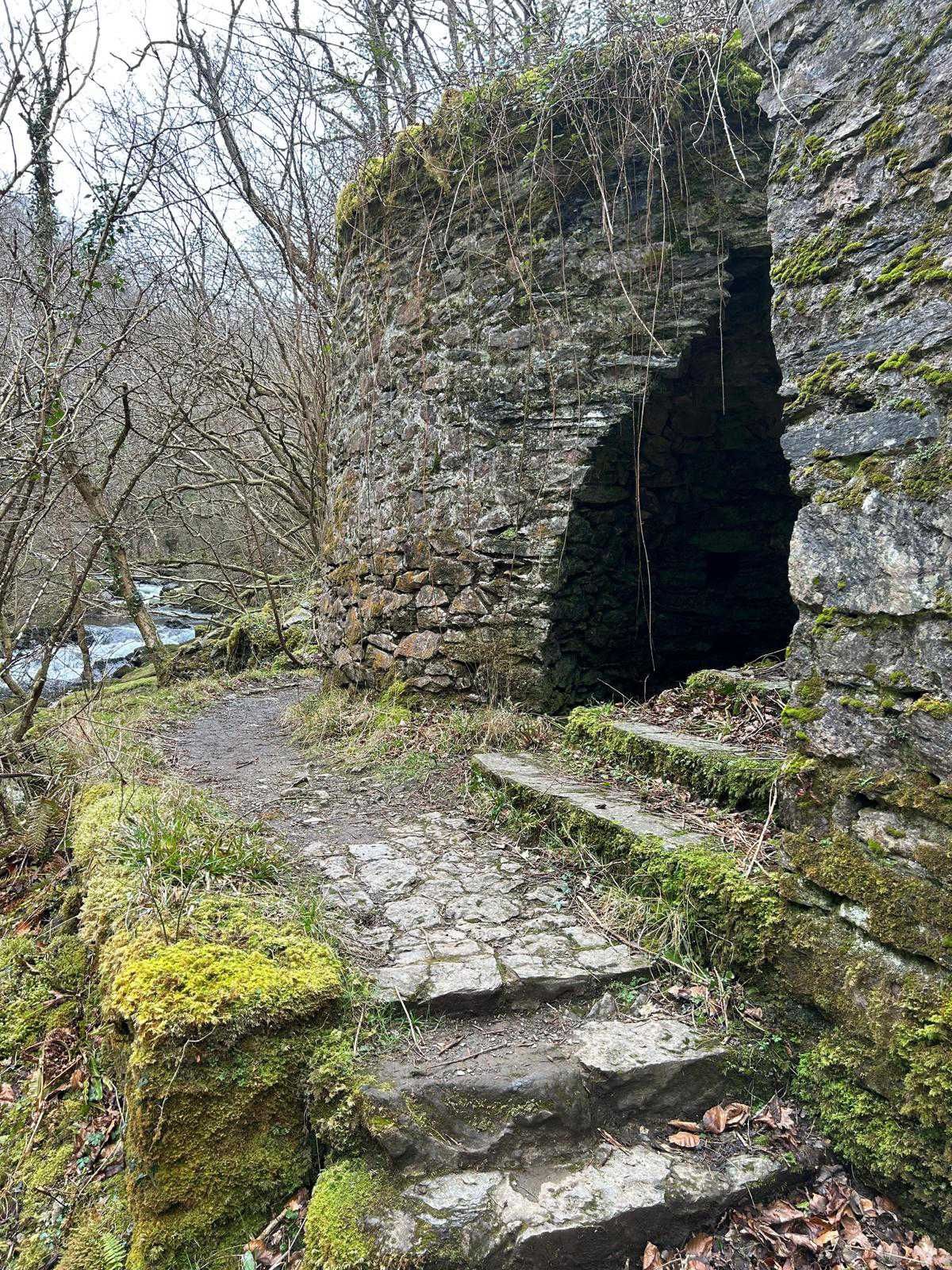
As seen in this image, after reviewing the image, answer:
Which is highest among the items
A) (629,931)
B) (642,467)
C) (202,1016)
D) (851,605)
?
(642,467)

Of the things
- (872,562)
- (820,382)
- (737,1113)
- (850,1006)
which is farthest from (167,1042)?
(820,382)

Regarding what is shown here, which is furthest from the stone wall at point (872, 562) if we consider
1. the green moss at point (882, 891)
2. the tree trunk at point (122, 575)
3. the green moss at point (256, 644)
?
the green moss at point (256, 644)

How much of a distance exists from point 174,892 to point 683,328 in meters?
3.66

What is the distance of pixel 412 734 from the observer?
4.61 m

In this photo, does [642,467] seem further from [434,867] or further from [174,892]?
[174,892]

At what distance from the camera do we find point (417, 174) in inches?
198

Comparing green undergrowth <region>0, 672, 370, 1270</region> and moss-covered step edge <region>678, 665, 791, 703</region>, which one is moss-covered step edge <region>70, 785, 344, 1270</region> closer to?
green undergrowth <region>0, 672, 370, 1270</region>

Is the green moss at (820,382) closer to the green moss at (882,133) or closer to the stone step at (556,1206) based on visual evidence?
the green moss at (882,133)

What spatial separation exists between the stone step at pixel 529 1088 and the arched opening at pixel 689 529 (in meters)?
2.42

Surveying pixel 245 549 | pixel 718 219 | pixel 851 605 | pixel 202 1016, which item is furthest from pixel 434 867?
pixel 245 549

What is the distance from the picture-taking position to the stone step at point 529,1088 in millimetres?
1860

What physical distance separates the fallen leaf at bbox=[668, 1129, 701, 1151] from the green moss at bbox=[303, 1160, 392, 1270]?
735mm

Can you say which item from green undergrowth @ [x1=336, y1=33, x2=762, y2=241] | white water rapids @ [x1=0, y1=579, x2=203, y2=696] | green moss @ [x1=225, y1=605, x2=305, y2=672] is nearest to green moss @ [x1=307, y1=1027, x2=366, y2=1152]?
green undergrowth @ [x1=336, y1=33, x2=762, y2=241]

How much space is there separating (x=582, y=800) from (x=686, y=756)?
47cm
